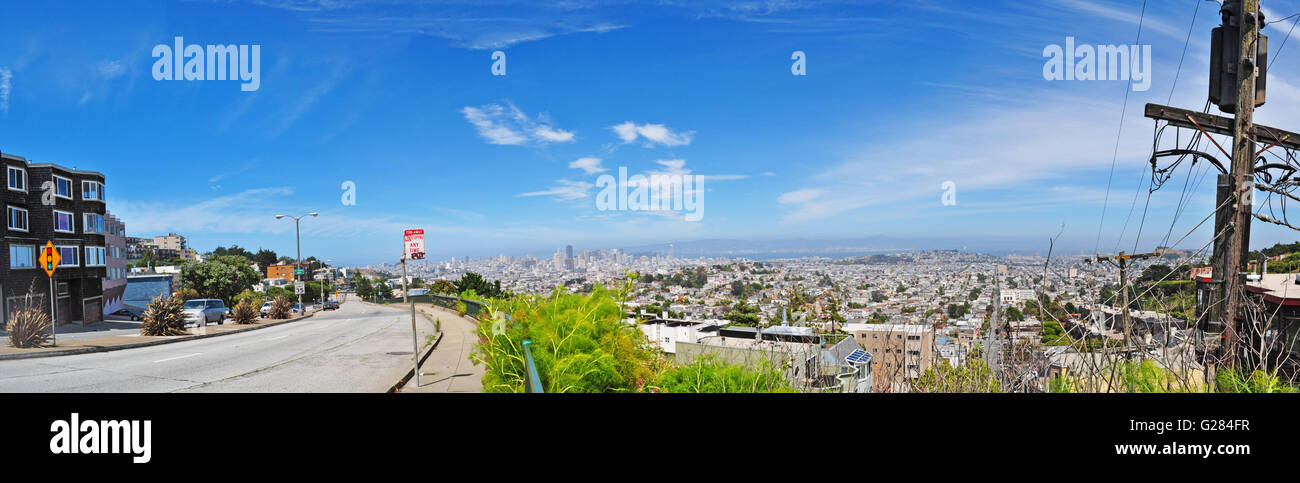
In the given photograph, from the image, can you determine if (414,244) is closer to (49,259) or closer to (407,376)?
(407,376)

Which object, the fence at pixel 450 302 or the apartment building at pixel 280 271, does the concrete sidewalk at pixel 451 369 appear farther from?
the apartment building at pixel 280 271

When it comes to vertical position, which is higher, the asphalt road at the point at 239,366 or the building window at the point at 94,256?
the building window at the point at 94,256

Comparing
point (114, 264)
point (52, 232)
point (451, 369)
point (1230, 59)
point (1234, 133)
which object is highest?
point (1230, 59)

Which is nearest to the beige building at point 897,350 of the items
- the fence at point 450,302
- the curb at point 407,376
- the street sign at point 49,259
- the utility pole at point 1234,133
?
the utility pole at point 1234,133

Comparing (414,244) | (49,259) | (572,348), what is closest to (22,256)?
(49,259)

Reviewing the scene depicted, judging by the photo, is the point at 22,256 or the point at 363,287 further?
the point at 363,287

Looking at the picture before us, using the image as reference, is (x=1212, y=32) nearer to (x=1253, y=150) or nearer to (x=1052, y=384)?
(x=1253, y=150)
